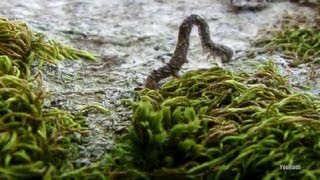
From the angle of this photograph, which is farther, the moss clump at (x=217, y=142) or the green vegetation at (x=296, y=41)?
the green vegetation at (x=296, y=41)

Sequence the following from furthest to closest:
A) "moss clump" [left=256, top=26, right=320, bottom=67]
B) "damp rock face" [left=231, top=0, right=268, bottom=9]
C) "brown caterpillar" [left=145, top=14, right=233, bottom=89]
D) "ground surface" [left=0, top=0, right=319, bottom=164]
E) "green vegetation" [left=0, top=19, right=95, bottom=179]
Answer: "damp rock face" [left=231, top=0, right=268, bottom=9], "moss clump" [left=256, top=26, right=320, bottom=67], "brown caterpillar" [left=145, top=14, right=233, bottom=89], "ground surface" [left=0, top=0, right=319, bottom=164], "green vegetation" [left=0, top=19, right=95, bottom=179]

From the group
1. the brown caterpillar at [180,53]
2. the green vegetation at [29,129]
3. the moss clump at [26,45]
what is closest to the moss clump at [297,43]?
the brown caterpillar at [180,53]

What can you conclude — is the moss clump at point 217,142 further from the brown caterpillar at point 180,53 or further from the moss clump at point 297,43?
the moss clump at point 297,43

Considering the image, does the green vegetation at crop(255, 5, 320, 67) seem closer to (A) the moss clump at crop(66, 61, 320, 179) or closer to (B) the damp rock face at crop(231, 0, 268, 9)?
(B) the damp rock face at crop(231, 0, 268, 9)

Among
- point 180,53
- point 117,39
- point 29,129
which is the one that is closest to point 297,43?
point 180,53

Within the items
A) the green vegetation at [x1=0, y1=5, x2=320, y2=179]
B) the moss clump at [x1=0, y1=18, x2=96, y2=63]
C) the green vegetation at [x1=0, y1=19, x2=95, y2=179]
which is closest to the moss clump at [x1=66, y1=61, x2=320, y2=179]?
the green vegetation at [x1=0, y1=5, x2=320, y2=179]

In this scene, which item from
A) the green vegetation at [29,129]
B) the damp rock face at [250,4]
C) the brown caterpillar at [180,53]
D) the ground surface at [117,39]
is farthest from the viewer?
the damp rock face at [250,4]
